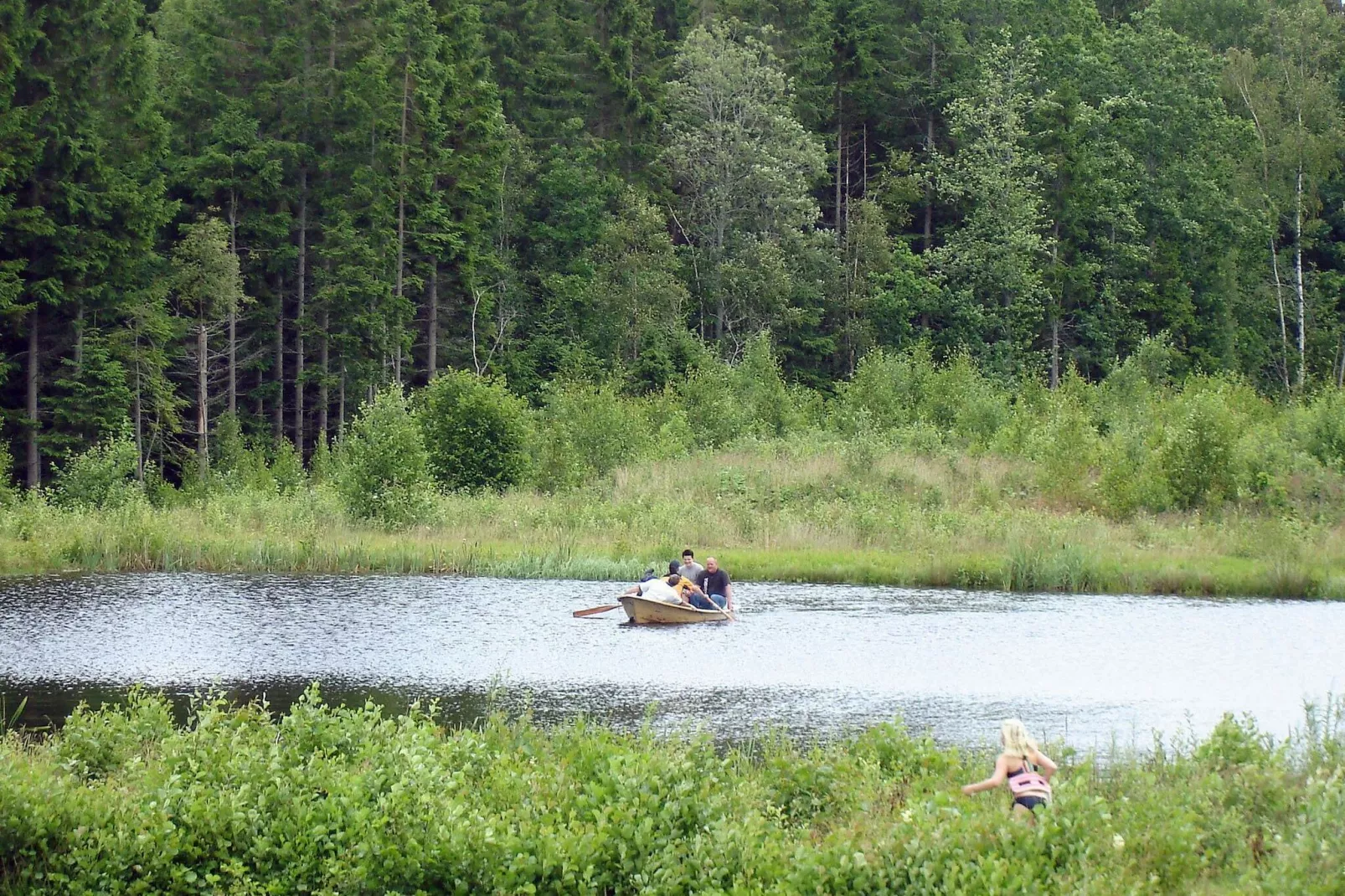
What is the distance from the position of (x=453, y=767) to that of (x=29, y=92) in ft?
158

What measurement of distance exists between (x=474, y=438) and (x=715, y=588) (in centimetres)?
1954

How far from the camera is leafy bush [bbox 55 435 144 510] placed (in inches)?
1571

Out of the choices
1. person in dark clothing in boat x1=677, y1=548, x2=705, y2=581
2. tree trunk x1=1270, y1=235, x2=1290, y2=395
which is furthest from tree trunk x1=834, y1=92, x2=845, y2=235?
person in dark clothing in boat x1=677, y1=548, x2=705, y2=581

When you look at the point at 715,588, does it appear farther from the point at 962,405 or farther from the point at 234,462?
the point at 234,462

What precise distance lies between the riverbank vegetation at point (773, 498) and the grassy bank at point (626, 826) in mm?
20587

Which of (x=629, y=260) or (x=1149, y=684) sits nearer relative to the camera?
(x=1149, y=684)

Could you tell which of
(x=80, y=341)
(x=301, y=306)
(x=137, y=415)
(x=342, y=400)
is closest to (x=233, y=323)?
(x=301, y=306)

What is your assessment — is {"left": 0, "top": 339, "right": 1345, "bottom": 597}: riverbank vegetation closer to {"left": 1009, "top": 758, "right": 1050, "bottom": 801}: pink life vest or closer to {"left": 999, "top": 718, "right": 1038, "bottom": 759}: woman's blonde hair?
{"left": 999, "top": 718, "right": 1038, "bottom": 759}: woman's blonde hair

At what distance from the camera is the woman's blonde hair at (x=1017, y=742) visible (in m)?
11.5

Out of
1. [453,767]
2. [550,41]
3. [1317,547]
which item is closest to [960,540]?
[1317,547]

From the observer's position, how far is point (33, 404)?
50344 millimetres

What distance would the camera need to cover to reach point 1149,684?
839 inches

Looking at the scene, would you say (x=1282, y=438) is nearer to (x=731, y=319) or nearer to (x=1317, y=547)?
(x=1317, y=547)

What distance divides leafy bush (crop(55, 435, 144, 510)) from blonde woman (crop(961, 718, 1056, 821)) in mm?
32636
